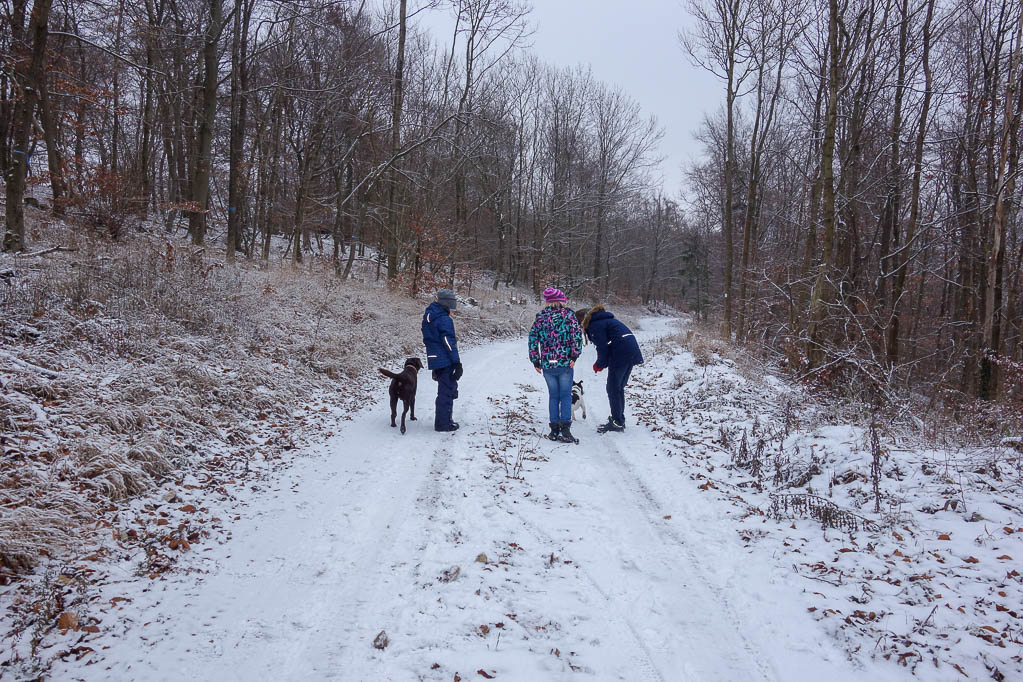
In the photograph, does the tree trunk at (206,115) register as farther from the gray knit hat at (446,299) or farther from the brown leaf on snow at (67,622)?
the brown leaf on snow at (67,622)

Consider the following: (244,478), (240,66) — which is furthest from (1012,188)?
(240,66)

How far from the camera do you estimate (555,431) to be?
7.41 meters

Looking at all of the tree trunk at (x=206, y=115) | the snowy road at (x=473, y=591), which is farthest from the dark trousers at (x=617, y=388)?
the tree trunk at (x=206, y=115)

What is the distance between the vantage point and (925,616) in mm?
3348

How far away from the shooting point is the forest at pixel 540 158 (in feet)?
37.8

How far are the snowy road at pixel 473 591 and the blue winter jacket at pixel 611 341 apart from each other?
2.27 m

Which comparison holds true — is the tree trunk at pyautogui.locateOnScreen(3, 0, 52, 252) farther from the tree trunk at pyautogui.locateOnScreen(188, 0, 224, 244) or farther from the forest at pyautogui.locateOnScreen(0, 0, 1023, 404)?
the tree trunk at pyautogui.locateOnScreen(188, 0, 224, 244)

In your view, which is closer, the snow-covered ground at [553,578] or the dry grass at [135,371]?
the snow-covered ground at [553,578]

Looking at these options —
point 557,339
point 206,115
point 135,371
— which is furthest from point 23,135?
point 557,339

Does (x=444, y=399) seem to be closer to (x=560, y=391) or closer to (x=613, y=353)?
(x=560, y=391)

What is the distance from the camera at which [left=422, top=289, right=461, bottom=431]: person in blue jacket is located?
7551 mm

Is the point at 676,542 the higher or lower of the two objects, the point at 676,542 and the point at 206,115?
the lower

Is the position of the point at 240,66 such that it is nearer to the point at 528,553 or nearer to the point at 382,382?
the point at 382,382

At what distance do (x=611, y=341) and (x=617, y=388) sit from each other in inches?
28.3
